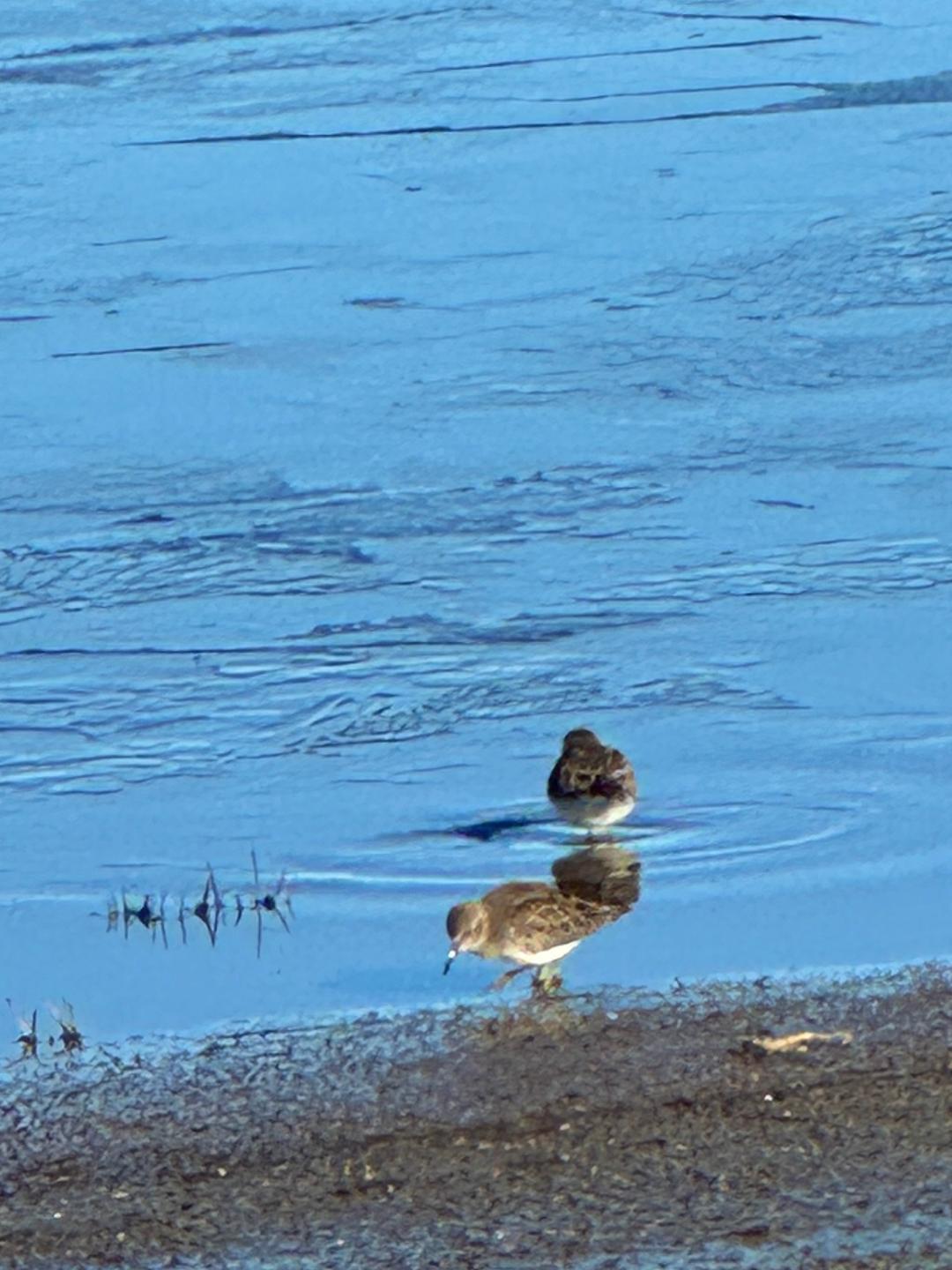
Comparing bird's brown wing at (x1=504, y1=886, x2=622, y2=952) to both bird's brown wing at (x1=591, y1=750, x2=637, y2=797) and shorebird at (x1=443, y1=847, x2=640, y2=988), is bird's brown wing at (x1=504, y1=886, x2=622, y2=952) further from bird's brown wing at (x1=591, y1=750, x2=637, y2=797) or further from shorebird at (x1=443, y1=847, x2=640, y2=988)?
bird's brown wing at (x1=591, y1=750, x2=637, y2=797)

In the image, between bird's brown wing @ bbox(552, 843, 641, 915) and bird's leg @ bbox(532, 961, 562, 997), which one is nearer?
bird's leg @ bbox(532, 961, 562, 997)

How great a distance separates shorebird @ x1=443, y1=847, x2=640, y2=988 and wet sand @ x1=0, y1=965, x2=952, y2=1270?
145 millimetres

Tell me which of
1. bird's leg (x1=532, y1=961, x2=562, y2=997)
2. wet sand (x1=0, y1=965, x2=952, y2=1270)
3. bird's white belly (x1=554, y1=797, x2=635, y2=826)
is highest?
bird's white belly (x1=554, y1=797, x2=635, y2=826)

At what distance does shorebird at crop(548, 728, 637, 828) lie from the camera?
21.4 feet

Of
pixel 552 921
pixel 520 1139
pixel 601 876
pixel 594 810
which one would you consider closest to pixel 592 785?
pixel 594 810

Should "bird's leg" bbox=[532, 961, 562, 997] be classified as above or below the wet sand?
above

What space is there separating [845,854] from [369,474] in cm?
331

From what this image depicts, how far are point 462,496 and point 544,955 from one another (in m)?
3.54

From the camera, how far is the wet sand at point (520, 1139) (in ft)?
15.0

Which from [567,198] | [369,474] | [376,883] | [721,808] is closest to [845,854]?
[721,808]

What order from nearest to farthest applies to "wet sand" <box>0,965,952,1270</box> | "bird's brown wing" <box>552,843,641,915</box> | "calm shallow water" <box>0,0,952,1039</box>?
"wet sand" <box>0,965,952,1270</box>, "bird's brown wing" <box>552,843,641,915</box>, "calm shallow water" <box>0,0,952,1039</box>

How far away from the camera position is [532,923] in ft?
19.0

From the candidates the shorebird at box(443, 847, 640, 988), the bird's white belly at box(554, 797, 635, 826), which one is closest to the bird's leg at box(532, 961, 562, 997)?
the shorebird at box(443, 847, 640, 988)

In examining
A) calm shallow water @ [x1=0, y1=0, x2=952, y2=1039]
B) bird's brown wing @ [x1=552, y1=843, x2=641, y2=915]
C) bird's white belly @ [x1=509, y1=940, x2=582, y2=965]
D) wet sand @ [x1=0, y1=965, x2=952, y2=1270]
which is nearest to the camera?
wet sand @ [x1=0, y1=965, x2=952, y2=1270]
